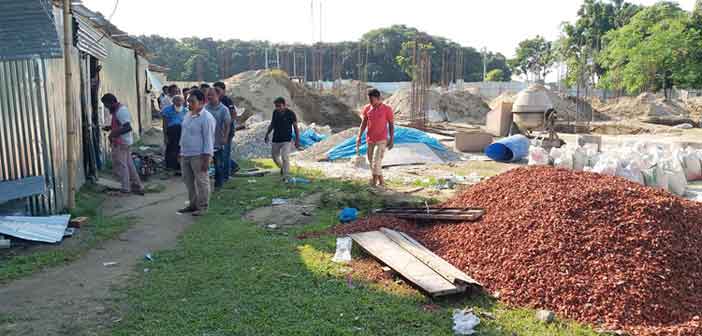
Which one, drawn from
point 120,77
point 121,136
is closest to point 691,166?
point 121,136

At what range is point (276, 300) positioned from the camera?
4246mm

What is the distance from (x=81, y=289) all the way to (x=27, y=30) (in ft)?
8.94

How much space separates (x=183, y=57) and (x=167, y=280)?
6332 centimetres

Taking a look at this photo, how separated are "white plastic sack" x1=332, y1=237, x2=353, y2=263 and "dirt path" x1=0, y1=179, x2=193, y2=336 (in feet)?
6.07

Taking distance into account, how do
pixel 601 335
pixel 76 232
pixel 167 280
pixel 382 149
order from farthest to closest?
1. pixel 382 149
2. pixel 76 232
3. pixel 167 280
4. pixel 601 335

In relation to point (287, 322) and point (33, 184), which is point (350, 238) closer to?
Result: point (287, 322)

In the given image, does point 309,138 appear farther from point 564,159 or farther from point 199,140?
point 199,140

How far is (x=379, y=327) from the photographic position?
150 inches

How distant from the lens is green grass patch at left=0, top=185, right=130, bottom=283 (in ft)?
16.4

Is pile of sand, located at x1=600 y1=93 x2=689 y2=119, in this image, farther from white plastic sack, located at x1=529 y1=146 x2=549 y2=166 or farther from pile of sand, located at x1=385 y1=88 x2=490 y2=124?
white plastic sack, located at x1=529 y1=146 x2=549 y2=166

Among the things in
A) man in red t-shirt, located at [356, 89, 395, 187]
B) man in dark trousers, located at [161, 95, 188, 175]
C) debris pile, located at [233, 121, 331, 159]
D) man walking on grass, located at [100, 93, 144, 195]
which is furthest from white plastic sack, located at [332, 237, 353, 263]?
debris pile, located at [233, 121, 331, 159]

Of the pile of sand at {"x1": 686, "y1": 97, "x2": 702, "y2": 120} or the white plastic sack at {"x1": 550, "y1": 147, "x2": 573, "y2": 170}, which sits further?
the pile of sand at {"x1": 686, "y1": 97, "x2": 702, "y2": 120}

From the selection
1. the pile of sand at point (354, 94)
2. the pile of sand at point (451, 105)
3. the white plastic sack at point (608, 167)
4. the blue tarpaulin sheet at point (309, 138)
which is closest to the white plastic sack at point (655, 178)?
the white plastic sack at point (608, 167)

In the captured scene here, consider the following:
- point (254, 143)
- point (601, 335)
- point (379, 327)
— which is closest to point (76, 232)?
point (379, 327)
